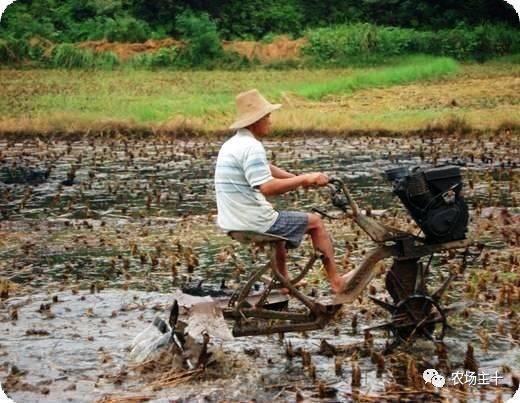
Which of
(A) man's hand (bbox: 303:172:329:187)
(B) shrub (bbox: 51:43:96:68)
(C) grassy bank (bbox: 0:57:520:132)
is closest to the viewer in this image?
(A) man's hand (bbox: 303:172:329:187)

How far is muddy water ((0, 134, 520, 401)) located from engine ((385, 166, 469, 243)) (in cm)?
65

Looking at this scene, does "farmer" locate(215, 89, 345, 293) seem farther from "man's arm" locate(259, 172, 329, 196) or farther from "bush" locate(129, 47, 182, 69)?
"bush" locate(129, 47, 182, 69)

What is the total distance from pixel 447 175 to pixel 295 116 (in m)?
8.94

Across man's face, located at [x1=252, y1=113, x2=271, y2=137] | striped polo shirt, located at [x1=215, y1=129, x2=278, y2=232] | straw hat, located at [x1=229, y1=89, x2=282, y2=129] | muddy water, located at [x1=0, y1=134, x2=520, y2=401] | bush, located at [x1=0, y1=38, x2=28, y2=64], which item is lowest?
muddy water, located at [x1=0, y1=134, x2=520, y2=401]

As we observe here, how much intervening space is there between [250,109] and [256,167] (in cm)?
31

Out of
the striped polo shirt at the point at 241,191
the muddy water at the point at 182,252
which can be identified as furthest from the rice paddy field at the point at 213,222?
the striped polo shirt at the point at 241,191

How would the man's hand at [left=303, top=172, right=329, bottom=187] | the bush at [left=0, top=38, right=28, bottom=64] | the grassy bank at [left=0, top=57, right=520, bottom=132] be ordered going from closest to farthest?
1. the man's hand at [left=303, top=172, right=329, bottom=187]
2. the grassy bank at [left=0, top=57, right=520, bottom=132]
3. the bush at [left=0, top=38, right=28, bottom=64]

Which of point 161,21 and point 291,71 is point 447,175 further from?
point 291,71

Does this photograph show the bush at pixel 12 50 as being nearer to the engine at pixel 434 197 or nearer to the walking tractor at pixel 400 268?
the walking tractor at pixel 400 268

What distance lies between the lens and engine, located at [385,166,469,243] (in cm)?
549

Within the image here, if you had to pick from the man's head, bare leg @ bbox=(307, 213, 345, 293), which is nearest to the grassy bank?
bare leg @ bbox=(307, 213, 345, 293)

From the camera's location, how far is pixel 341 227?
8789 millimetres

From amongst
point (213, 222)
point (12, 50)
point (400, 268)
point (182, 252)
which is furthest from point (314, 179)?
point (12, 50)

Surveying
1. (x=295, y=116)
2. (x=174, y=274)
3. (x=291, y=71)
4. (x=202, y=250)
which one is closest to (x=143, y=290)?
(x=174, y=274)
